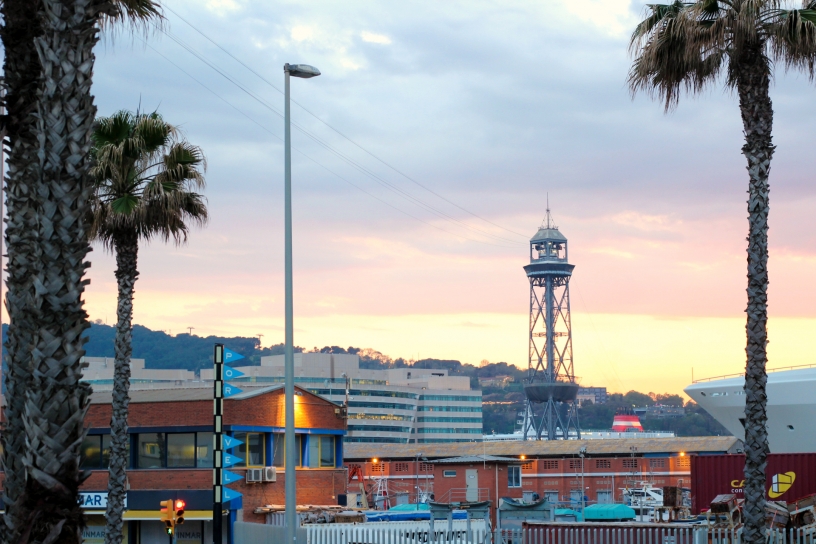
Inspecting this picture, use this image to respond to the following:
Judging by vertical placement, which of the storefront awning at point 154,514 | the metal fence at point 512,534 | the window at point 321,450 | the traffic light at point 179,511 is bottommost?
the storefront awning at point 154,514

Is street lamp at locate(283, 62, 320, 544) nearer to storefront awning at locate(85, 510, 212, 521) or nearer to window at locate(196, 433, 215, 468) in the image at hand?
storefront awning at locate(85, 510, 212, 521)

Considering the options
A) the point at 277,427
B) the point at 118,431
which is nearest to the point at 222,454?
the point at 118,431

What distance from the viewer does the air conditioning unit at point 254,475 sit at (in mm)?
37500

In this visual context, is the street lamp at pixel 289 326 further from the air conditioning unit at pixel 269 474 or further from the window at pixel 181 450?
the window at pixel 181 450

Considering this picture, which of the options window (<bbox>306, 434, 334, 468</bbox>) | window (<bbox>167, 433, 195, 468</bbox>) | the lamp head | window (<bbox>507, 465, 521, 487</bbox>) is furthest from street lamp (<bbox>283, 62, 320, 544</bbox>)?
window (<bbox>507, 465, 521, 487</bbox>)

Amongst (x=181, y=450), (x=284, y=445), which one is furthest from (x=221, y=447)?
(x=284, y=445)

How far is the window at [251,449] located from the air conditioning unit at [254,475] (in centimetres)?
49

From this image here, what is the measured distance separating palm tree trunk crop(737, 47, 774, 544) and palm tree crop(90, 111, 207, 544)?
14.8 meters

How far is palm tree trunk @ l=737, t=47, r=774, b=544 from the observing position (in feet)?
59.9

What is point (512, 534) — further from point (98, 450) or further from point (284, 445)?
point (98, 450)

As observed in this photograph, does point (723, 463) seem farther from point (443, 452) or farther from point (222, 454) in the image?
point (443, 452)

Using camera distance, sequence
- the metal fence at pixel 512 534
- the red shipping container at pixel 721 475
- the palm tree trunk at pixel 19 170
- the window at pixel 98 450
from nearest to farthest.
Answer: the palm tree trunk at pixel 19 170 → the metal fence at pixel 512 534 → the red shipping container at pixel 721 475 → the window at pixel 98 450

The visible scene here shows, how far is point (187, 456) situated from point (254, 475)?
267 centimetres

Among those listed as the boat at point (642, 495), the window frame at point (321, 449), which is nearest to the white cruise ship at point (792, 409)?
the boat at point (642, 495)
